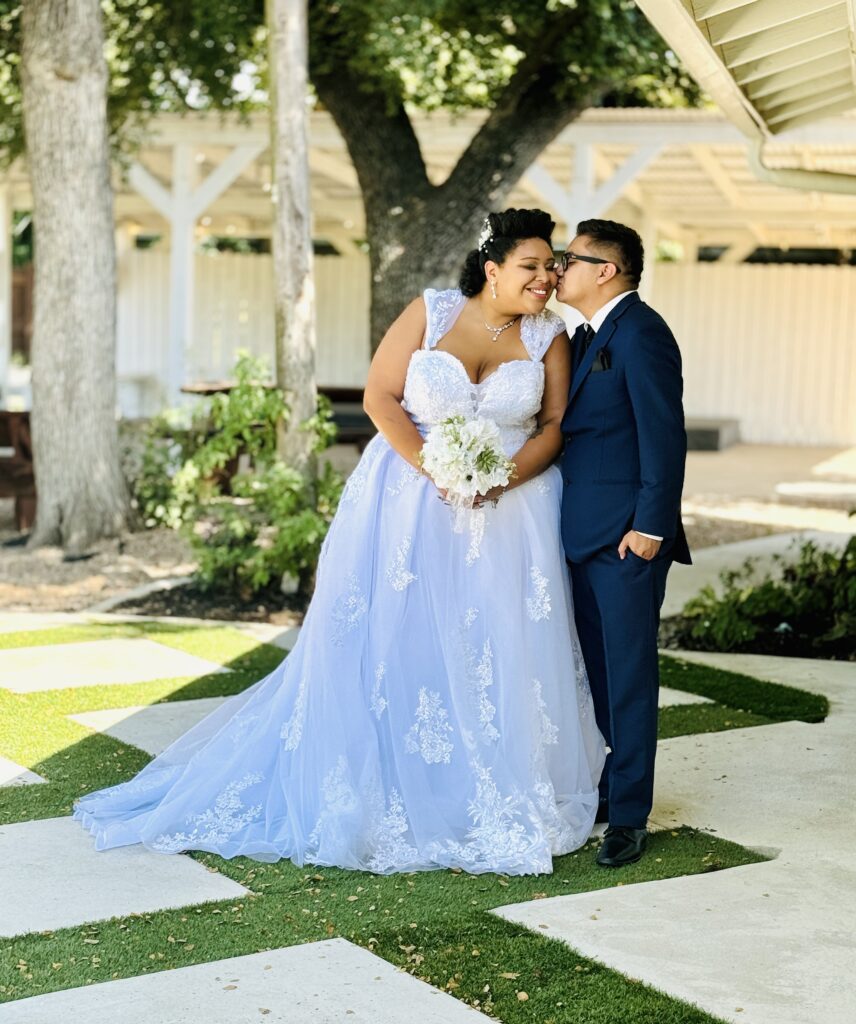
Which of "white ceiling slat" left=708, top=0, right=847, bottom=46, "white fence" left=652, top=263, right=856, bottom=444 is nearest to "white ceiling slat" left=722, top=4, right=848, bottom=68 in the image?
"white ceiling slat" left=708, top=0, right=847, bottom=46

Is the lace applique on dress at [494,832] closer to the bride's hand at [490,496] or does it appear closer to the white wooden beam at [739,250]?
the bride's hand at [490,496]

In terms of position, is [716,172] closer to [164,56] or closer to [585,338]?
[164,56]

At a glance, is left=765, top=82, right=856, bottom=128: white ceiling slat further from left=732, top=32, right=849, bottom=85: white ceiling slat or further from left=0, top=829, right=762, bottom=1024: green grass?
left=0, top=829, right=762, bottom=1024: green grass

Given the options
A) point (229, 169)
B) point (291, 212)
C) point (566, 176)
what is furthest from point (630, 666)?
point (566, 176)

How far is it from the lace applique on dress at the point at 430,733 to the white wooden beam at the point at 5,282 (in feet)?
52.1

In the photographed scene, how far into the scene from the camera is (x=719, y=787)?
5.02 meters

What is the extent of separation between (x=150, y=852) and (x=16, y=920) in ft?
2.07

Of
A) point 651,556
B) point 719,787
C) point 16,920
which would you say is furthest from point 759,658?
point 16,920

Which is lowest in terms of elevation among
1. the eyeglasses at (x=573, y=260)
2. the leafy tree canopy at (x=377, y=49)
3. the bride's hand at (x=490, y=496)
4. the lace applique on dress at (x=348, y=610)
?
the lace applique on dress at (x=348, y=610)

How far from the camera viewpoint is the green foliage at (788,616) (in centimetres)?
752

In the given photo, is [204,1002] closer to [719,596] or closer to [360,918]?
[360,918]

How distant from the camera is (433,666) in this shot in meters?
4.48

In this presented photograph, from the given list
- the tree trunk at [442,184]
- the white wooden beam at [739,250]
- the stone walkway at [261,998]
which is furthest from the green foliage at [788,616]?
the white wooden beam at [739,250]

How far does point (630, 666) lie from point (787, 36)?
3.00m
